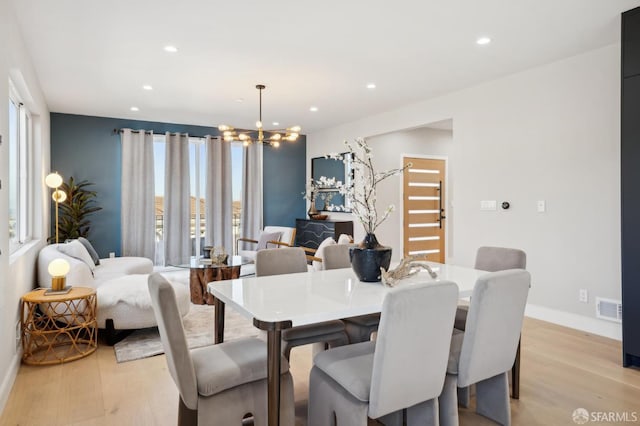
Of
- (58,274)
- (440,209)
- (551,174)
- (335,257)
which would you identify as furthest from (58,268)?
(440,209)

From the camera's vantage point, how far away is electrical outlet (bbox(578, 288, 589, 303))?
12.6 ft

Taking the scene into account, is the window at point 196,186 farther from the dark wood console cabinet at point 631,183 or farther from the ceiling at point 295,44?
the dark wood console cabinet at point 631,183

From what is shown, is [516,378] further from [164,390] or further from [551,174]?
[551,174]

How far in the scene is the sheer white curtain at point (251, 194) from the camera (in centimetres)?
779

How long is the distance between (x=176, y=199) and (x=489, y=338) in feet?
20.4

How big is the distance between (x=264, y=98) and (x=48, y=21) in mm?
2664

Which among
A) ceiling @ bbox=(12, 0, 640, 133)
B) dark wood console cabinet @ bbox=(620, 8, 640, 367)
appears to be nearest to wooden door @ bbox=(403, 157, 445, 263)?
ceiling @ bbox=(12, 0, 640, 133)

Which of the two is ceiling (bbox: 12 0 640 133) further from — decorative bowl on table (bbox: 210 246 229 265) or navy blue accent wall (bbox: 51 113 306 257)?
decorative bowl on table (bbox: 210 246 229 265)

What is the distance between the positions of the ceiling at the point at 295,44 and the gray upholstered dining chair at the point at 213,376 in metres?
2.25

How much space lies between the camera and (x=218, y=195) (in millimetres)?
7473

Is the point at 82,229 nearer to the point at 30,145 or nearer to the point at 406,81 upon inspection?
the point at 30,145

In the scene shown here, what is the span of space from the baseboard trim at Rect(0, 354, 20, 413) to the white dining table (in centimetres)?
129

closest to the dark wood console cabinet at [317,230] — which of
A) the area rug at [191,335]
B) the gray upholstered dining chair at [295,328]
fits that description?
the area rug at [191,335]

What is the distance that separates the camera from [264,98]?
5.47 metres
